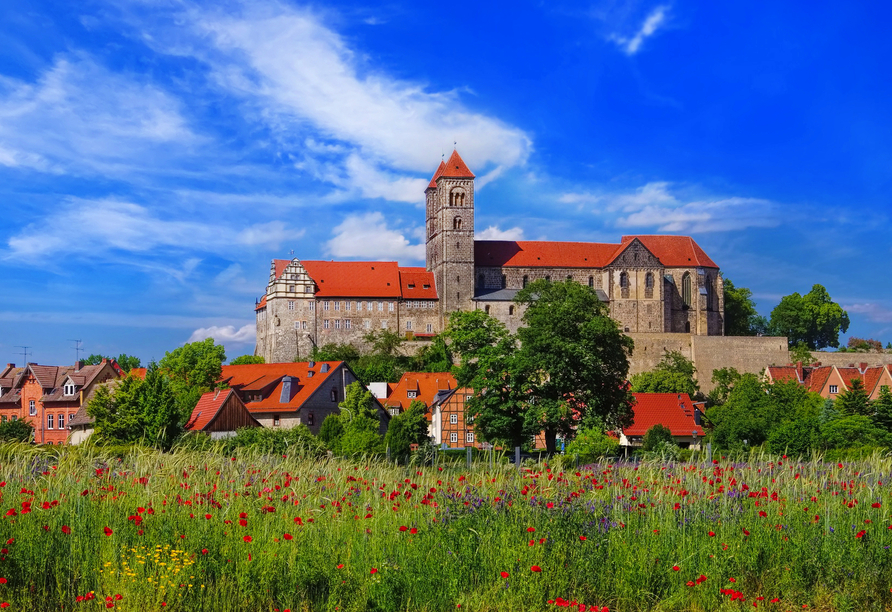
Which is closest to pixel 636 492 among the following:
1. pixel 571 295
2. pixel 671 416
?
pixel 571 295

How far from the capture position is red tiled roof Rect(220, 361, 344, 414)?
46.0 m

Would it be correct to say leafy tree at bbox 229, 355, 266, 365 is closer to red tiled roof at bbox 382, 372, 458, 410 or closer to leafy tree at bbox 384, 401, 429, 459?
red tiled roof at bbox 382, 372, 458, 410

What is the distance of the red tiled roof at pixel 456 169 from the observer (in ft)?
308

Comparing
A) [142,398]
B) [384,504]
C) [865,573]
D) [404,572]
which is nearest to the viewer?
[404,572]

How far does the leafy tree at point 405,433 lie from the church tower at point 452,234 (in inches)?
1602

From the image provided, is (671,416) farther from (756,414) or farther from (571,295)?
(571,295)

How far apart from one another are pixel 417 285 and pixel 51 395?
42384 millimetres

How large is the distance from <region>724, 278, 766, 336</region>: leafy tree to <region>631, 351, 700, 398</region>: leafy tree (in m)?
21.3

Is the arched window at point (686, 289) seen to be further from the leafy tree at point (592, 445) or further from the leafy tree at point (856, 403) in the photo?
the leafy tree at point (592, 445)

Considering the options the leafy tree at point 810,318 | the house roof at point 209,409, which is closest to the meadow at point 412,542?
the house roof at point 209,409

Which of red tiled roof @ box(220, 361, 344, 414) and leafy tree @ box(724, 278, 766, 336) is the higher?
leafy tree @ box(724, 278, 766, 336)

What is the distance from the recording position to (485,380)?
3644cm

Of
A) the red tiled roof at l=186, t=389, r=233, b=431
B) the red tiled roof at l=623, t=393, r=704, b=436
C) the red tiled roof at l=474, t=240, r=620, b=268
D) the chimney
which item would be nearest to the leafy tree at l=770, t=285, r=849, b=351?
the red tiled roof at l=474, t=240, r=620, b=268

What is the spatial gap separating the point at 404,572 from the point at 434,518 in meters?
1.13
